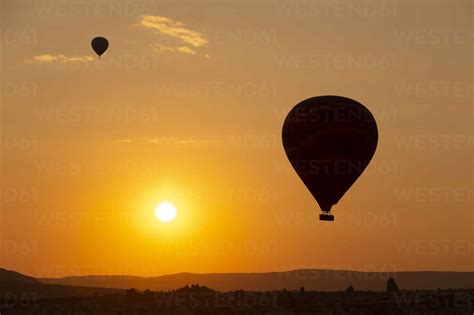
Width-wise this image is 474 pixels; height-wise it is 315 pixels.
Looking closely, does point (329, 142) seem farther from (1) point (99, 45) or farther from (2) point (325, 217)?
(1) point (99, 45)

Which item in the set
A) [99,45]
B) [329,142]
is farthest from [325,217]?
[99,45]

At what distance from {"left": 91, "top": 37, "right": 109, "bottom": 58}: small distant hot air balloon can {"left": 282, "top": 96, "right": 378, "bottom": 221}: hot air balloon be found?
27.4 m

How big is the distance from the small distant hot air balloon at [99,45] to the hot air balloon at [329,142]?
27.4 meters

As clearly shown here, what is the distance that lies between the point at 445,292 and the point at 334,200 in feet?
100

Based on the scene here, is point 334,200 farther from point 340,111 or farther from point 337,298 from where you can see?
point 337,298

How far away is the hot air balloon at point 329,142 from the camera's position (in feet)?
238

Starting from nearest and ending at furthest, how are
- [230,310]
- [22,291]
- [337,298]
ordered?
[230,310]
[337,298]
[22,291]

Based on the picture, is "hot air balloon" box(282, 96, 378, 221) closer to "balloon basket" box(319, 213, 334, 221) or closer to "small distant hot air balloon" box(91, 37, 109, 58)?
"balloon basket" box(319, 213, 334, 221)

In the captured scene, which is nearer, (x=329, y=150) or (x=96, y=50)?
(x=329, y=150)

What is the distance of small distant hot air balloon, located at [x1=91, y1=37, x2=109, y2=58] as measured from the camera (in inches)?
3654

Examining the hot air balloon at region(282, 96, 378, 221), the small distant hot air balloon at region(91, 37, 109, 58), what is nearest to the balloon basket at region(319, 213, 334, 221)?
the hot air balloon at region(282, 96, 378, 221)

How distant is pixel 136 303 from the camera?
8506cm

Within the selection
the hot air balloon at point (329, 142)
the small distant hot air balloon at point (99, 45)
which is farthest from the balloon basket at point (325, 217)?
the small distant hot air balloon at point (99, 45)

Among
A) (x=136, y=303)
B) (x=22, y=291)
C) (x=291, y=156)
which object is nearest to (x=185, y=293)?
(x=136, y=303)
